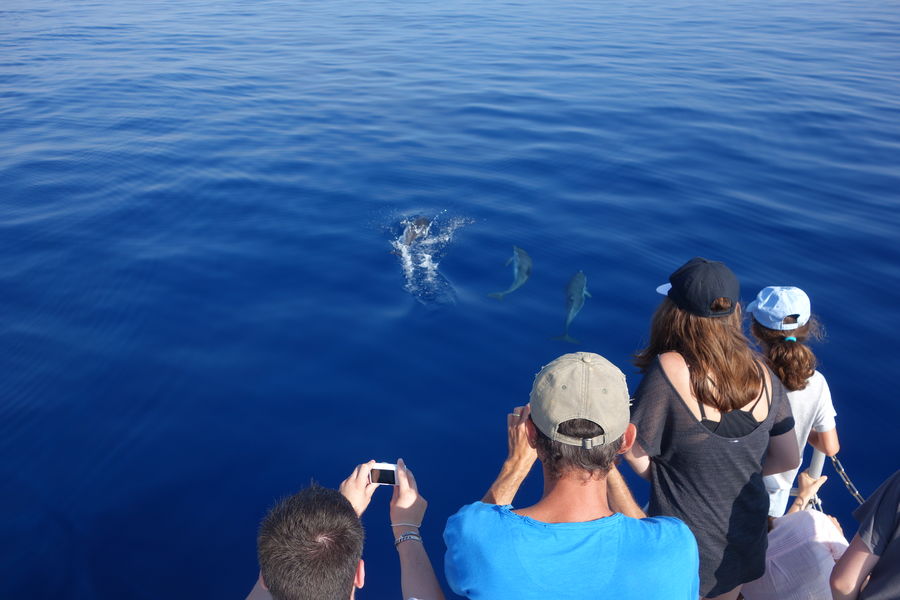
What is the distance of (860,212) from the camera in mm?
8906

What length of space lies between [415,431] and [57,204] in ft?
24.9

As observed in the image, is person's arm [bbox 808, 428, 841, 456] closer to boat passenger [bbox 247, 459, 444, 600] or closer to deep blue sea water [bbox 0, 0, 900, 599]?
deep blue sea water [bbox 0, 0, 900, 599]

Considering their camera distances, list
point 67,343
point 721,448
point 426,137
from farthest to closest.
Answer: point 426,137 → point 67,343 → point 721,448

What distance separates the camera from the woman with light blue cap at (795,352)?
304 cm

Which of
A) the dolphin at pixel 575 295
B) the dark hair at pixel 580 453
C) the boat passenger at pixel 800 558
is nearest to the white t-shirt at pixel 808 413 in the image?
the boat passenger at pixel 800 558

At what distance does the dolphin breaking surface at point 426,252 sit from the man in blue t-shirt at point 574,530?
518 centimetres

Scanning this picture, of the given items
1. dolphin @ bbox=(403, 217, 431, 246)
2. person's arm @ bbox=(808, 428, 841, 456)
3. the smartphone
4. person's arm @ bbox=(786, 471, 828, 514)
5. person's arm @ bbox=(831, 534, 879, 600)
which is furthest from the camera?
dolphin @ bbox=(403, 217, 431, 246)

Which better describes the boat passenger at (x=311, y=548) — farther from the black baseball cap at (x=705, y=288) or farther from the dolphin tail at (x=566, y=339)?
the dolphin tail at (x=566, y=339)

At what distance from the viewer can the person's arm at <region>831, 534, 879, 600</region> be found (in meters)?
2.29

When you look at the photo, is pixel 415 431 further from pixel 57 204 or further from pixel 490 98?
pixel 490 98

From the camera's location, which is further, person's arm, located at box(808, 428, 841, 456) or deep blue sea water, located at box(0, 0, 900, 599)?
deep blue sea water, located at box(0, 0, 900, 599)

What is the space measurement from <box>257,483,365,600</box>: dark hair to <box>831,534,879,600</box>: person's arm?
1839mm

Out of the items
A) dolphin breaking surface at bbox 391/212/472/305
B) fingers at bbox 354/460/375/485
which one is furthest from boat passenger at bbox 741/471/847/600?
dolphin breaking surface at bbox 391/212/472/305

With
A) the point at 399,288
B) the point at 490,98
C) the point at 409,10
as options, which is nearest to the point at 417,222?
the point at 399,288
